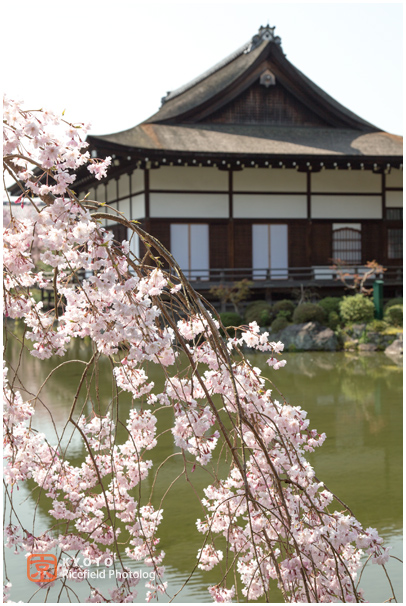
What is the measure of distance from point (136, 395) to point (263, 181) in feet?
44.3

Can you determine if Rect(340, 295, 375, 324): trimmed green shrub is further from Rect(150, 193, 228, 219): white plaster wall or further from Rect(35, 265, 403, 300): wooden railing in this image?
Rect(150, 193, 228, 219): white plaster wall

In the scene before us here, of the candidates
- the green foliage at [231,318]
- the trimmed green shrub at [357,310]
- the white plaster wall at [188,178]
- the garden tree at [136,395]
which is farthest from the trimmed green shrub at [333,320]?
the garden tree at [136,395]

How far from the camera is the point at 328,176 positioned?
16.0 m

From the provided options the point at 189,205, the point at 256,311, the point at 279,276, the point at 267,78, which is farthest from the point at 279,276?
the point at 267,78

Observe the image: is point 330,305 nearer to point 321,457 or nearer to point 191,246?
point 191,246

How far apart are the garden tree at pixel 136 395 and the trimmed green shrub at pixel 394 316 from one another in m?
10.9

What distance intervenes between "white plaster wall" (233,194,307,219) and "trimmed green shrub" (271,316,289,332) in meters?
3.21

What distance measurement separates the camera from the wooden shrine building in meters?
14.8

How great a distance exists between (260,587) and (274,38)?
1661cm

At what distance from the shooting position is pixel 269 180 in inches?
614

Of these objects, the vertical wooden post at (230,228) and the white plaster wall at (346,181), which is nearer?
the vertical wooden post at (230,228)

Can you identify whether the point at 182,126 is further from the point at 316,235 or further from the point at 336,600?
the point at 336,600

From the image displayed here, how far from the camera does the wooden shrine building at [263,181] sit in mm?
14836

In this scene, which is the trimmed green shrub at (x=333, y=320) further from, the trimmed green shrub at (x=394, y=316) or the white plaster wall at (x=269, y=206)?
the white plaster wall at (x=269, y=206)
